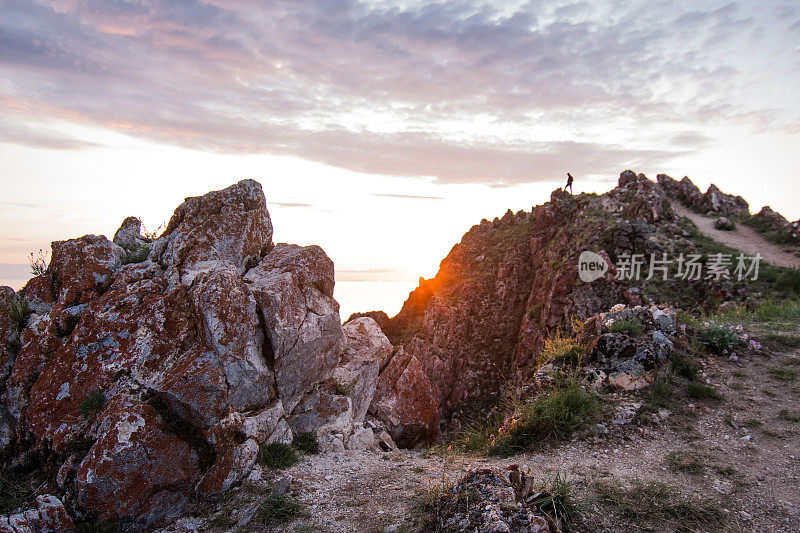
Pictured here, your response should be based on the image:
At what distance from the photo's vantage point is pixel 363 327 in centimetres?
1546

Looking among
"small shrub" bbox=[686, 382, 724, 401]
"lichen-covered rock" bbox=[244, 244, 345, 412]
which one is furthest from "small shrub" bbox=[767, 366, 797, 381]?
"lichen-covered rock" bbox=[244, 244, 345, 412]

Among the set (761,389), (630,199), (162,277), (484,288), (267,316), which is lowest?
(484,288)

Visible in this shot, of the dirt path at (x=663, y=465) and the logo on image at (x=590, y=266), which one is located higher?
the logo on image at (x=590, y=266)

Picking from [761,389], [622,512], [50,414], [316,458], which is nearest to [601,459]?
[622,512]

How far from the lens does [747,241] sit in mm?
26859

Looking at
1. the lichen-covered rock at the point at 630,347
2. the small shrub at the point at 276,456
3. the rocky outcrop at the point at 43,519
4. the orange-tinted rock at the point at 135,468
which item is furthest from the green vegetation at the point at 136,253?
the lichen-covered rock at the point at 630,347

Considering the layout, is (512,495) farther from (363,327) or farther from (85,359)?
(363,327)

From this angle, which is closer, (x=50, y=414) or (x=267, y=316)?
(x=50, y=414)

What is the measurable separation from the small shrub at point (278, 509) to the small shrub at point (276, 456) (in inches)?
53.4

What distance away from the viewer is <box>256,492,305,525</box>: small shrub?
624cm

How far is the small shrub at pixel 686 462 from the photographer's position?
6.70 m

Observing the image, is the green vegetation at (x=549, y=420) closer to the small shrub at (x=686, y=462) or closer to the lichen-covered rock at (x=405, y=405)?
the small shrub at (x=686, y=462)

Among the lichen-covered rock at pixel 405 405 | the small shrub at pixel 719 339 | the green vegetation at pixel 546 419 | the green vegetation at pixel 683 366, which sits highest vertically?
the small shrub at pixel 719 339

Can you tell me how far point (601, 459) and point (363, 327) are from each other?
31.6 feet
